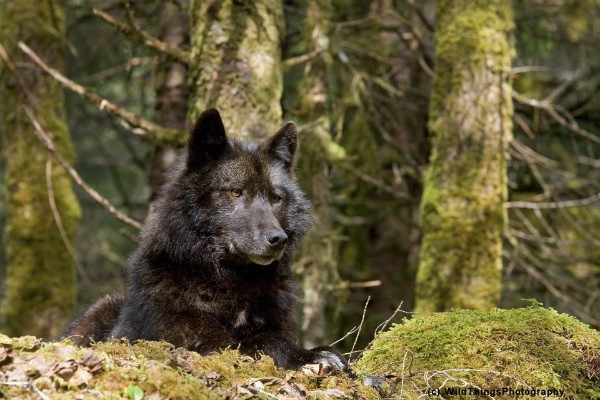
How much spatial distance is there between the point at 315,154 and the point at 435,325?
4767mm

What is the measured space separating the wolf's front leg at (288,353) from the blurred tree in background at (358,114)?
2.67 m

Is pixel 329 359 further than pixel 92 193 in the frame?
No

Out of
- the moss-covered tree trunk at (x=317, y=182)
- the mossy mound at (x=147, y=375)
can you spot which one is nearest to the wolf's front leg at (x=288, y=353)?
the mossy mound at (x=147, y=375)

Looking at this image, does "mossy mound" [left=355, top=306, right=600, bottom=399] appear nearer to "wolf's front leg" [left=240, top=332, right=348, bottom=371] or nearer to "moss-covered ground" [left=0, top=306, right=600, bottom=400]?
"moss-covered ground" [left=0, top=306, right=600, bottom=400]

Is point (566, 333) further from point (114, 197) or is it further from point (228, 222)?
point (114, 197)

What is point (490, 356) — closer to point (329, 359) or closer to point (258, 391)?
point (329, 359)

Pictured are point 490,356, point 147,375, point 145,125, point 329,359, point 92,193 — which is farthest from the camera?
point 92,193

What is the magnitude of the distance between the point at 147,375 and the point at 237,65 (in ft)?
13.3

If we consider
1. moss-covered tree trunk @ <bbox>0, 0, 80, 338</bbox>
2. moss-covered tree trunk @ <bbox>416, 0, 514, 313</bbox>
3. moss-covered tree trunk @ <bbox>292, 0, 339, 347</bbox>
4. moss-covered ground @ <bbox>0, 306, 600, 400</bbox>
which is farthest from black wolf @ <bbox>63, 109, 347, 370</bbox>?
moss-covered tree trunk @ <bbox>0, 0, 80, 338</bbox>

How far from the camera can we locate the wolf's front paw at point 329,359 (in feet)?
15.0

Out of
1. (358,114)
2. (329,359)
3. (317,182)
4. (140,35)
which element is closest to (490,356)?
(329,359)

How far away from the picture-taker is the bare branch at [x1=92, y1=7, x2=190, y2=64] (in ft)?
23.5

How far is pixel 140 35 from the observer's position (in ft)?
24.0

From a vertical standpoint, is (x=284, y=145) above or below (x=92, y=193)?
above
